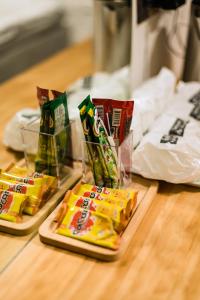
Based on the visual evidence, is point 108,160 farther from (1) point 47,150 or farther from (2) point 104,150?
(1) point 47,150

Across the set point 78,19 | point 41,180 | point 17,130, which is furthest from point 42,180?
point 78,19

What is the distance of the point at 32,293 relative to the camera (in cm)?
54

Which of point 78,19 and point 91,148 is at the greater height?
point 91,148

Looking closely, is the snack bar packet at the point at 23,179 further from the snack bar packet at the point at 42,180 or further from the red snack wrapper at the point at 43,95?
the red snack wrapper at the point at 43,95

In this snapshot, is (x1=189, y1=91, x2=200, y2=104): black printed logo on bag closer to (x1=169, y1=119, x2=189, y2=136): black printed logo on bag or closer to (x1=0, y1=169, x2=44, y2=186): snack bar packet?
(x1=169, y1=119, x2=189, y2=136): black printed logo on bag

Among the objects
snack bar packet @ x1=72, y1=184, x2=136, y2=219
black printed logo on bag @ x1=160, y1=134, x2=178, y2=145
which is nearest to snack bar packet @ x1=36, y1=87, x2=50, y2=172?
snack bar packet @ x1=72, y1=184, x2=136, y2=219

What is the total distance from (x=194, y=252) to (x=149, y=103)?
424 mm

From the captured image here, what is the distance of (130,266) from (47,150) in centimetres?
29

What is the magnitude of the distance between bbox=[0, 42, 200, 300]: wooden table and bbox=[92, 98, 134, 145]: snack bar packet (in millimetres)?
155

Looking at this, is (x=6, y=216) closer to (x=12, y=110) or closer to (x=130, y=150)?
(x=130, y=150)

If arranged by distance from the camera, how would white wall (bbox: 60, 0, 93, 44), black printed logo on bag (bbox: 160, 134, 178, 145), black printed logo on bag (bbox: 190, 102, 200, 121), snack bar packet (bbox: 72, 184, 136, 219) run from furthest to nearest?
white wall (bbox: 60, 0, 93, 44) → black printed logo on bag (bbox: 190, 102, 200, 121) → black printed logo on bag (bbox: 160, 134, 178, 145) → snack bar packet (bbox: 72, 184, 136, 219)

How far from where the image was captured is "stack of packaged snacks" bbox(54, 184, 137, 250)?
60 centimetres

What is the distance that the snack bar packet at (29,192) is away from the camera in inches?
26.7

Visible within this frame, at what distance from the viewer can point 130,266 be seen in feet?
1.92
